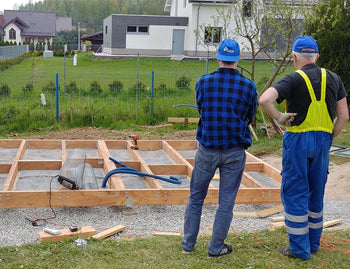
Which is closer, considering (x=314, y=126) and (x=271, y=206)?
(x=314, y=126)

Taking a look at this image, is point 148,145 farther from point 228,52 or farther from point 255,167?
point 228,52

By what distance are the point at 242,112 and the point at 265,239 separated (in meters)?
1.39

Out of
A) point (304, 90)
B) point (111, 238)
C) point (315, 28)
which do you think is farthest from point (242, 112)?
point (315, 28)

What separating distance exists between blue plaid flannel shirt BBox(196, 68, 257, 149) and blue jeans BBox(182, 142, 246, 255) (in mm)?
84

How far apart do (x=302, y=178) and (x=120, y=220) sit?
255 cm

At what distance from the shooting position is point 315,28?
36.2 ft

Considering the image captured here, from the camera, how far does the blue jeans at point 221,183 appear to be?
3756 mm

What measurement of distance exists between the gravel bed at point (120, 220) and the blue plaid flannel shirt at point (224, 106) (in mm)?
1734

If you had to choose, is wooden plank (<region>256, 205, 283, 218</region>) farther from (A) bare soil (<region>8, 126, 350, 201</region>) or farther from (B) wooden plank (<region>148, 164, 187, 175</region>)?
(A) bare soil (<region>8, 126, 350, 201</region>)

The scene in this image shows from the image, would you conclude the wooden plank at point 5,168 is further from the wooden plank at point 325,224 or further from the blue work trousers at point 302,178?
the blue work trousers at point 302,178

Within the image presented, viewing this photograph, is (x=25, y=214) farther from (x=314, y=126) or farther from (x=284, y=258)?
(x=314, y=126)

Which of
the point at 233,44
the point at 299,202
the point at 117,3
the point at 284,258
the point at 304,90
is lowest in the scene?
the point at 284,258

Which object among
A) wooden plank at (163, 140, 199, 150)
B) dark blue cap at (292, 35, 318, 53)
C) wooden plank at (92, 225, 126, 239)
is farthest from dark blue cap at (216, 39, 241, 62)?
wooden plank at (163, 140, 199, 150)

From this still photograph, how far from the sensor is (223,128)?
147 inches
